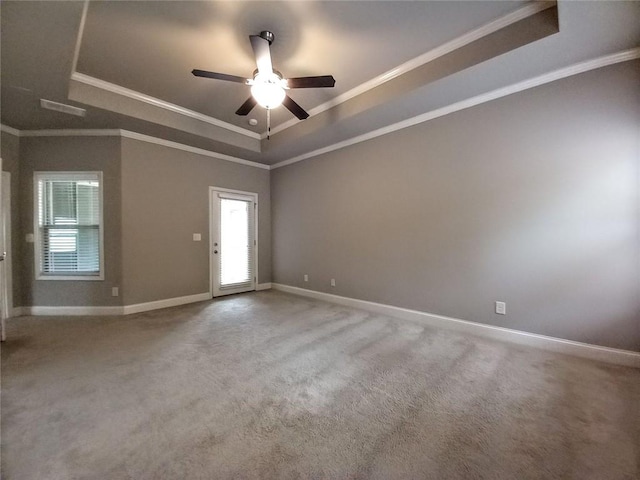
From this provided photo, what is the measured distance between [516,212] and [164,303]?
5.08 metres

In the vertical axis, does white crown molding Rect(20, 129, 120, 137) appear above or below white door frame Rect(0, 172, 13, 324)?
above

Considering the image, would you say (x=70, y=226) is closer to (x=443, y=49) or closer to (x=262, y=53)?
(x=262, y=53)

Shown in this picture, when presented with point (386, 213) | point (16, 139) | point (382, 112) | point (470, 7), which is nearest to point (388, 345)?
point (386, 213)

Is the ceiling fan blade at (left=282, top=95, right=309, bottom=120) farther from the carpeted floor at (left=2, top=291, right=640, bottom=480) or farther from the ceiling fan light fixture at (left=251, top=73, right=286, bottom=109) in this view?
the carpeted floor at (left=2, top=291, right=640, bottom=480)

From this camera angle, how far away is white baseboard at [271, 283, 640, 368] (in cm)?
231

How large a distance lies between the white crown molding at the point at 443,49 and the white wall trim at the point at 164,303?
3749mm

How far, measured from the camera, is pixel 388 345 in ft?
9.04

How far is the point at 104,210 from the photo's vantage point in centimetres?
382

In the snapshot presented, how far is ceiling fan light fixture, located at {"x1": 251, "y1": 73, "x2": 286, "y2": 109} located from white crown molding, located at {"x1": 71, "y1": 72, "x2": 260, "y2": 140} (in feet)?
6.20

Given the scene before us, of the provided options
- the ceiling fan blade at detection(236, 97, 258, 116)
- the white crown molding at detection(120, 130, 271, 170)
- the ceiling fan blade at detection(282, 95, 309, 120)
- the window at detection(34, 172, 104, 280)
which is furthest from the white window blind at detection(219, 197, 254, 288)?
the ceiling fan blade at detection(282, 95, 309, 120)

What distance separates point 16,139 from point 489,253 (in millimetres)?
6604

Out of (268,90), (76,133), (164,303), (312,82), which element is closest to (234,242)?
(164,303)

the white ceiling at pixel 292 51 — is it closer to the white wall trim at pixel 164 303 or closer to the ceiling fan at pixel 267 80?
the ceiling fan at pixel 267 80

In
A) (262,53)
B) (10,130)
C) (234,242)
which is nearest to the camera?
(262,53)
